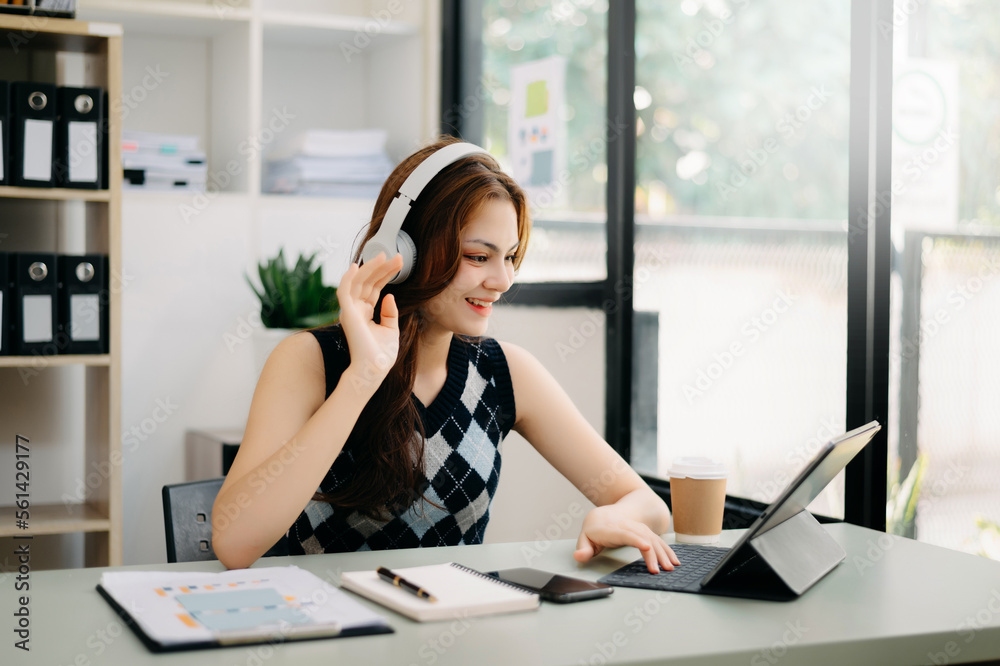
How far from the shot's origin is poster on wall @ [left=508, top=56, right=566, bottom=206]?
2.80m

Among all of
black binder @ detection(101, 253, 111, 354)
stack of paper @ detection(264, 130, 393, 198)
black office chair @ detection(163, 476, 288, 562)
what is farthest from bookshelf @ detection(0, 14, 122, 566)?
black office chair @ detection(163, 476, 288, 562)

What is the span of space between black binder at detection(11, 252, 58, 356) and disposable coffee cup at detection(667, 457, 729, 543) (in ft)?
5.35

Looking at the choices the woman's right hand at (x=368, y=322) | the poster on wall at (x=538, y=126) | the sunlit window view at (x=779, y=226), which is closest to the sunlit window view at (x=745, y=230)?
the sunlit window view at (x=779, y=226)

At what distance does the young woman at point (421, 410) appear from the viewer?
135 centimetres

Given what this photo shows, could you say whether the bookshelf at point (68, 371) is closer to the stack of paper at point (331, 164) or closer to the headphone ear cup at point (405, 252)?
the stack of paper at point (331, 164)

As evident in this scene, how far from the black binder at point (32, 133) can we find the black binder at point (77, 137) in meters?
0.03

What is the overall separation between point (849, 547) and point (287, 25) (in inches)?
91.9

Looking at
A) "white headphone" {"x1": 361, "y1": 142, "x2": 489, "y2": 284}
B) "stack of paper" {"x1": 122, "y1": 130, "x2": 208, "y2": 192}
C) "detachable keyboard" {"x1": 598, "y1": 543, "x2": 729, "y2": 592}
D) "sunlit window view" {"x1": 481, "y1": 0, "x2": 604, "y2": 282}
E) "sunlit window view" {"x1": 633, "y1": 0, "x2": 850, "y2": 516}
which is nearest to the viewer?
"detachable keyboard" {"x1": 598, "y1": 543, "x2": 729, "y2": 592}

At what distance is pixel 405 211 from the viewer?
1471 mm

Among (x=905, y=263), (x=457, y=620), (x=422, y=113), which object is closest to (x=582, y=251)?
(x=422, y=113)

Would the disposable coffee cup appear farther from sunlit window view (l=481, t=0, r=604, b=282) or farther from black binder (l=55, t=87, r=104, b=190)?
black binder (l=55, t=87, r=104, b=190)

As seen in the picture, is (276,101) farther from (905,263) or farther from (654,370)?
(905,263)

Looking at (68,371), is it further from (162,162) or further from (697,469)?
(697,469)

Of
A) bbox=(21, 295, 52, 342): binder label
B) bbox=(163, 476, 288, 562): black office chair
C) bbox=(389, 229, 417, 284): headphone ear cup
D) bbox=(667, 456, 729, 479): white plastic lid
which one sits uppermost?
bbox=(389, 229, 417, 284): headphone ear cup
